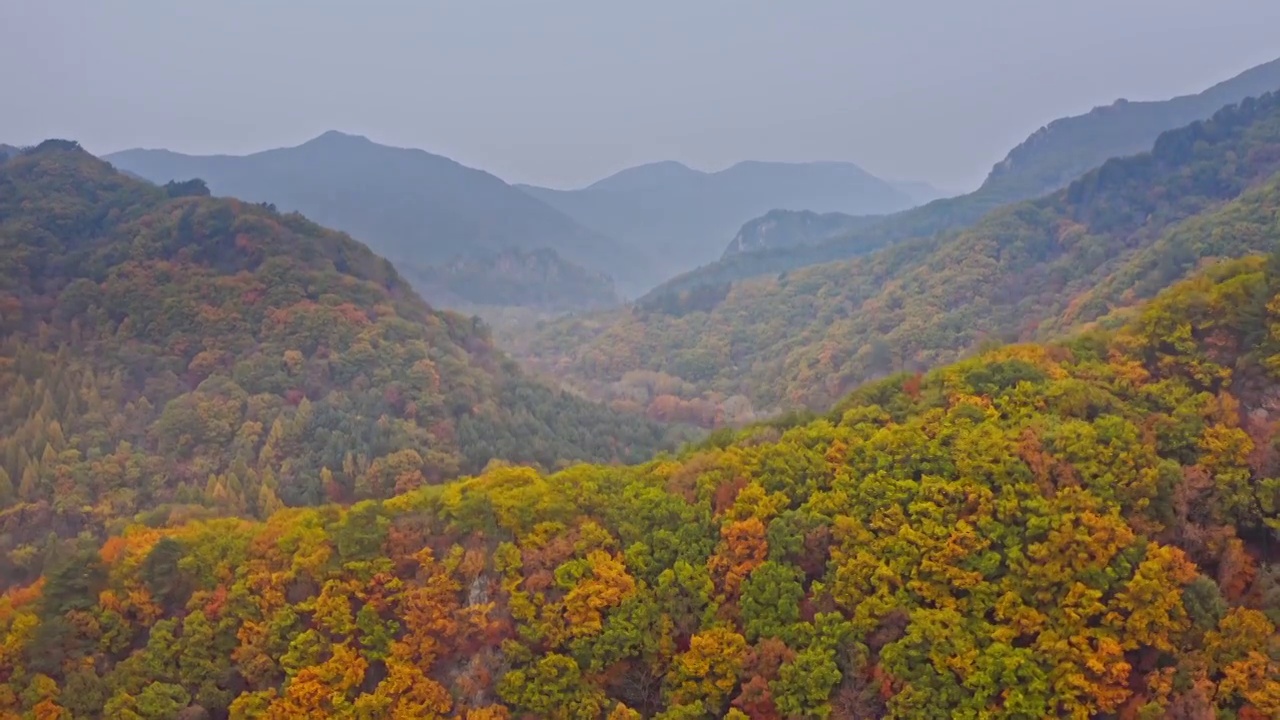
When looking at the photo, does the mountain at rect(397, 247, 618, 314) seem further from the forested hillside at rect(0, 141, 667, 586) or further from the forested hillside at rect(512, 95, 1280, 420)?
the forested hillside at rect(0, 141, 667, 586)

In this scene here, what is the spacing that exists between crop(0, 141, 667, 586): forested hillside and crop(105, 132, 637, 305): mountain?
287 ft

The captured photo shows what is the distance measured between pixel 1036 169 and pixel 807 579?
10898 cm

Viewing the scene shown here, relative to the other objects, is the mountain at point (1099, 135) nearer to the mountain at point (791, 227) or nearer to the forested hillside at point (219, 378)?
the mountain at point (791, 227)

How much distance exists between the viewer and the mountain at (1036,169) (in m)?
97.6

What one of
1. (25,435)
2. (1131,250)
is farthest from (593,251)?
(25,435)

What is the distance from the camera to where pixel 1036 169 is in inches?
4173

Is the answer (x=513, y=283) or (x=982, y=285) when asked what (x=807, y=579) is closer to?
(x=982, y=285)

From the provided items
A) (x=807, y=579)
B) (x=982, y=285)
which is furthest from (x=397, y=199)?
(x=807, y=579)

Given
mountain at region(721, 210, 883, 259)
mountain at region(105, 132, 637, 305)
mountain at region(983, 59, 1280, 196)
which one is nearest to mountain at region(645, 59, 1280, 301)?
mountain at region(983, 59, 1280, 196)

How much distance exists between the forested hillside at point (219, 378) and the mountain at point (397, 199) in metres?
87.5

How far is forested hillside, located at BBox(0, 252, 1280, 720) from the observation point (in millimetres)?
11961

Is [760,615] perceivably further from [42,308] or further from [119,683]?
[42,308]

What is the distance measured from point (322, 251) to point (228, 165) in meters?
154

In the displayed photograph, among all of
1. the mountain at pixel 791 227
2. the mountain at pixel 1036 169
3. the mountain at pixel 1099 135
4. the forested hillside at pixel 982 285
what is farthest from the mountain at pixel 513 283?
the mountain at pixel 1099 135
